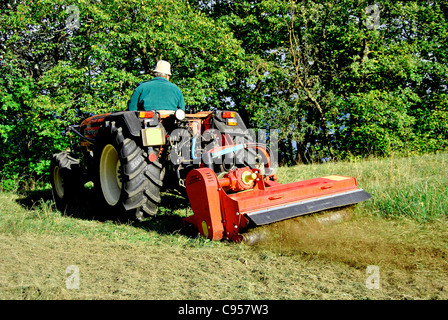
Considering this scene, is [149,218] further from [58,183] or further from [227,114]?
[58,183]

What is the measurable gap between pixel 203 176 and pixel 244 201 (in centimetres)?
48

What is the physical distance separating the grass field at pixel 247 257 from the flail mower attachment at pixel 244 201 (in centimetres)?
19

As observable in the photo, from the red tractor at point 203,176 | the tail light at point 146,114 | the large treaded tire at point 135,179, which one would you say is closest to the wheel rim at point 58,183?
the red tractor at point 203,176

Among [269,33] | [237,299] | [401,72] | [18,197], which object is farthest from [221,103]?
[237,299]

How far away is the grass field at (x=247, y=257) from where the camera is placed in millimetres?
2756

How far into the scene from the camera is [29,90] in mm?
11648

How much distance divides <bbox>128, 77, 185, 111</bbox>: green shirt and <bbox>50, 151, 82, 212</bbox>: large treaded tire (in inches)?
69.5

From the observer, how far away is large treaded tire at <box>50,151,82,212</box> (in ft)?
20.4

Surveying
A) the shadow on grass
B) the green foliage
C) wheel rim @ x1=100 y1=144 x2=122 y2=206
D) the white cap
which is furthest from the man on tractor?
the green foliage

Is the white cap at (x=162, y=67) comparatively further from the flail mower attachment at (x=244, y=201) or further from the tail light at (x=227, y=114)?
the flail mower attachment at (x=244, y=201)

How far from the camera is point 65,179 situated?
245 inches

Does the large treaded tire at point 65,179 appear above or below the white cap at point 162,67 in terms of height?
below
